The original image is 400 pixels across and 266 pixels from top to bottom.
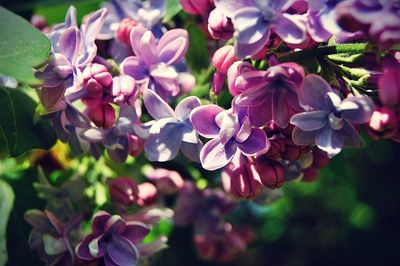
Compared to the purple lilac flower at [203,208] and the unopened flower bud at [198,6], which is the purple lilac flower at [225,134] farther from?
the purple lilac flower at [203,208]

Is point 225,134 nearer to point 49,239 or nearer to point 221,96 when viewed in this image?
point 221,96

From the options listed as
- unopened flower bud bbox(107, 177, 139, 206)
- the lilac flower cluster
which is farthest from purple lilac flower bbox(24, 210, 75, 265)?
unopened flower bud bbox(107, 177, 139, 206)

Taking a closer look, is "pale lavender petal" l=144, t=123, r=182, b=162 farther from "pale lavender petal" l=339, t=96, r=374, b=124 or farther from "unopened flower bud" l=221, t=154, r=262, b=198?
"pale lavender petal" l=339, t=96, r=374, b=124

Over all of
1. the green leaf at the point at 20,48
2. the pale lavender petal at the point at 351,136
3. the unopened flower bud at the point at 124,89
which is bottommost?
the pale lavender petal at the point at 351,136

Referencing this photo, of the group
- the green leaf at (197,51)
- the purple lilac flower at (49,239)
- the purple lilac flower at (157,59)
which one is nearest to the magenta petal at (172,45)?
the purple lilac flower at (157,59)

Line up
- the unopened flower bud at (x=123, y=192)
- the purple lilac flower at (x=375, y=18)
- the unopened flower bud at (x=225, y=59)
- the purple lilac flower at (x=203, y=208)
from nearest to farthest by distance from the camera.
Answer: the purple lilac flower at (x=375, y=18) → the unopened flower bud at (x=225, y=59) → the unopened flower bud at (x=123, y=192) → the purple lilac flower at (x=203, y=208)

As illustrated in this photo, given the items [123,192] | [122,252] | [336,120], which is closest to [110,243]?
[122,252]
